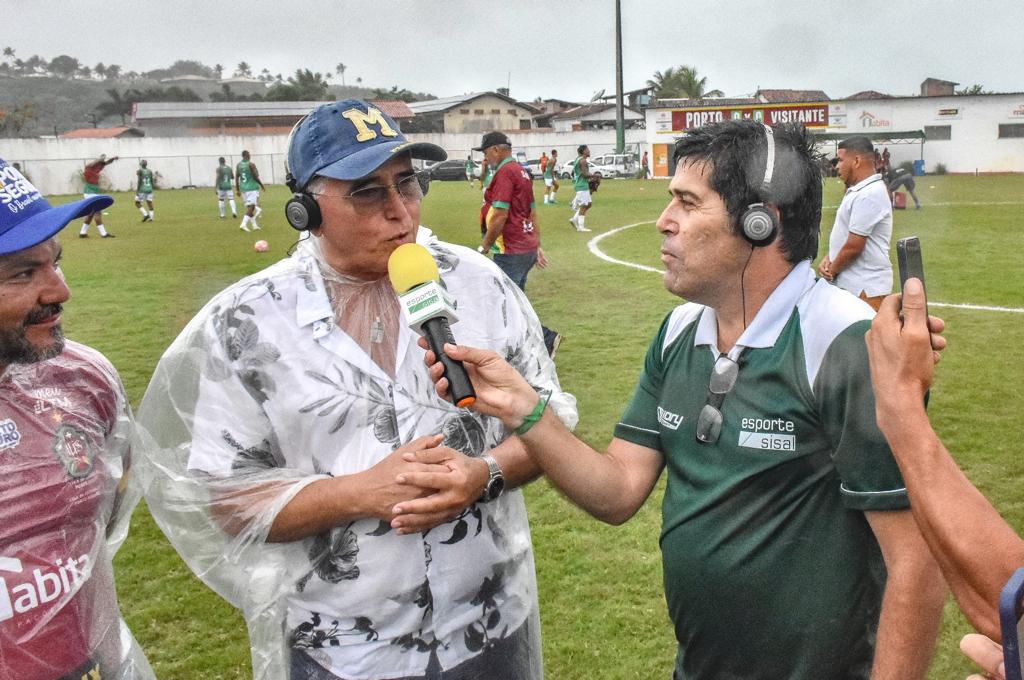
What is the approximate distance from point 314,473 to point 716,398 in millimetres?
1148

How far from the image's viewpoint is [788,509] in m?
2.33

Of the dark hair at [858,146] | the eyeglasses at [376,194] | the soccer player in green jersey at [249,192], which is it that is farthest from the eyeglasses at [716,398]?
the soccer player in green jersey at [249,192]

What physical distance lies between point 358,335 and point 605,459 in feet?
2.67

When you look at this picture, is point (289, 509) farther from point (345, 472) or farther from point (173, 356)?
point (173, 356)

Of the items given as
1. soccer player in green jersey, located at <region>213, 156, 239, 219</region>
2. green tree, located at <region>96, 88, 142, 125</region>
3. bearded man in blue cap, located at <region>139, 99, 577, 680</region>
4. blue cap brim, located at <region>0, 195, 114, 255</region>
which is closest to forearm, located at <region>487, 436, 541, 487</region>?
bearded man in blue cap, located at <region>139, 99, 577, 680</region>

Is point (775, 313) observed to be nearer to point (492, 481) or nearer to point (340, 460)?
point (492, 481)

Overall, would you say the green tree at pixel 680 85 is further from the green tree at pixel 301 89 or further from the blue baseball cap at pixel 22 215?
the blue baseball cap at pixel 22 215

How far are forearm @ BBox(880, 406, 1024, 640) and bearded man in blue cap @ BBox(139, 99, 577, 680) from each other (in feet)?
3.68

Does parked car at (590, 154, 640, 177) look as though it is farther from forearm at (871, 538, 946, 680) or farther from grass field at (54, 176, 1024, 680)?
forearm at (871, 538, 946, 680)

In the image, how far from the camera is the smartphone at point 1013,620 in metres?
1.29

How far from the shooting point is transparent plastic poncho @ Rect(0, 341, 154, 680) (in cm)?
233

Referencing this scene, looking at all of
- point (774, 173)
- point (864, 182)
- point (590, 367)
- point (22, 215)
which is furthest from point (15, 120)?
point (774, 173)

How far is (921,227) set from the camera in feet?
63.2

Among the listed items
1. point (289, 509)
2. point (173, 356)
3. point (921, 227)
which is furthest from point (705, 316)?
point (921, 227)
